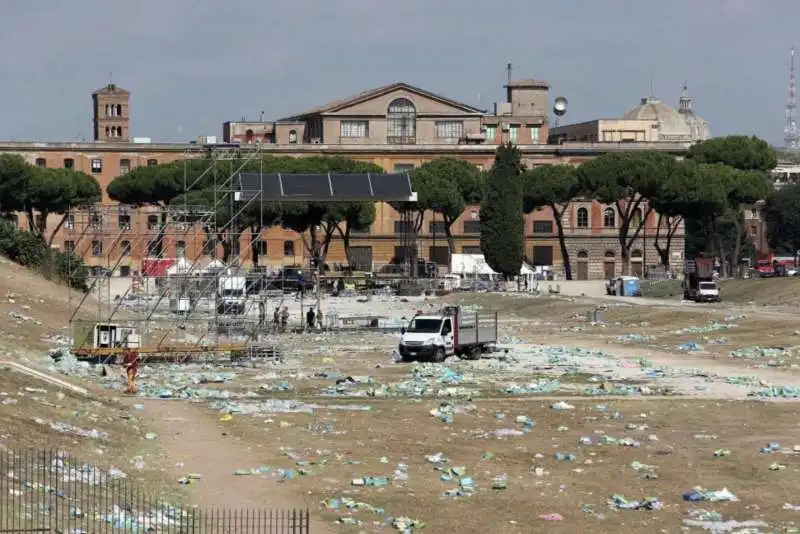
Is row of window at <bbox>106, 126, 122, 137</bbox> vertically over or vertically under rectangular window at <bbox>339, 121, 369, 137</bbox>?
over

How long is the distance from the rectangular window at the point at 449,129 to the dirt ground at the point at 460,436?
325 feet

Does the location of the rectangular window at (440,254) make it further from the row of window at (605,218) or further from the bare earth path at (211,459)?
the bare earth path at (211,459)

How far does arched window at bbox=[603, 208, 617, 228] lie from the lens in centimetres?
15262

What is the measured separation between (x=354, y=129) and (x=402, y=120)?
452 cm

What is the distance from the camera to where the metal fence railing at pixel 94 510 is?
25.1m

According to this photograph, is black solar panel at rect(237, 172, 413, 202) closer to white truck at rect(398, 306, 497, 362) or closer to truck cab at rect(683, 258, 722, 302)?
white truck at rect(398, 306, 497, 362)

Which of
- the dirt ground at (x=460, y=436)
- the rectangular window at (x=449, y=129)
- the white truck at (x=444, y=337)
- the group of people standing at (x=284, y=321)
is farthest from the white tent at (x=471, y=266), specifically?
the white truck at (x=444, y=337)

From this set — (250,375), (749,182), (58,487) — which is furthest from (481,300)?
(58,487)

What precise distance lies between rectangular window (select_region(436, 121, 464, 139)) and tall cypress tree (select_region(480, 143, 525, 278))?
1592 inches

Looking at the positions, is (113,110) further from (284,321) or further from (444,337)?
(444,337)

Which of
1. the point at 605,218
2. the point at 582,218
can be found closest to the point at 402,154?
the point at 582,218

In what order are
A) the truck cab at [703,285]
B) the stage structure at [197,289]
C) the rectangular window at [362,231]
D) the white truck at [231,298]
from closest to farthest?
1. the stage structure at [197,289]
2. the white truck at [231,298]
3. the truck cab at [703,285]
4. the rectangular window at [362,231]

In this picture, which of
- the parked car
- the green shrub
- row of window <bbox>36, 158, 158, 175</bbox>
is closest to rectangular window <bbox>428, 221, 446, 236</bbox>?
row of window <bbox>36, 158, 158, 175</bbox>

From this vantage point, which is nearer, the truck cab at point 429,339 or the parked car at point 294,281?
the truck cab at point 429,339
